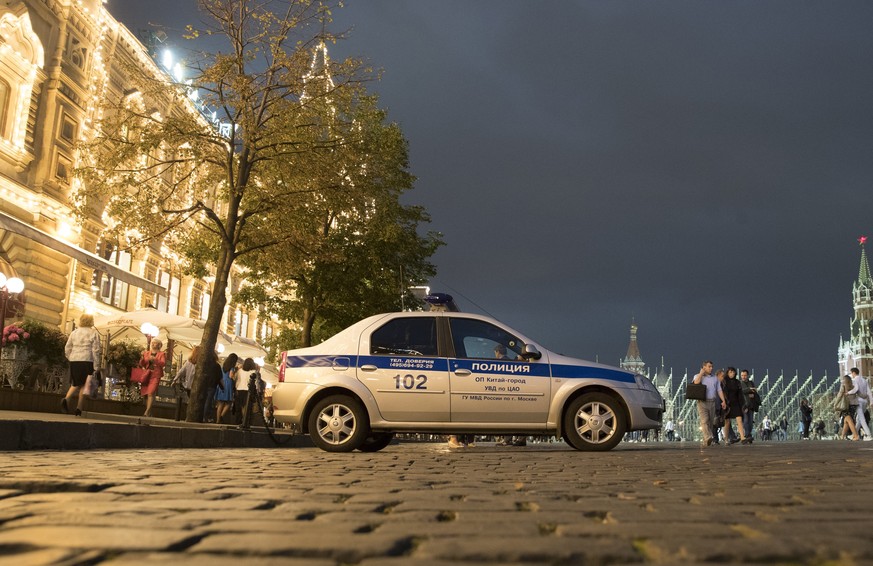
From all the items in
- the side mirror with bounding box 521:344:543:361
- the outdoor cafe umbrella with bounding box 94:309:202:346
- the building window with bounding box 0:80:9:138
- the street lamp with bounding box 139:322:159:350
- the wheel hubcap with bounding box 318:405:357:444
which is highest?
the building window with bounding box 0:80:9:138

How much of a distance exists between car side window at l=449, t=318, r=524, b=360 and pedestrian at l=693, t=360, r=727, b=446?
26.1ft

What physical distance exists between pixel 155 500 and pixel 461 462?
5.41 metres

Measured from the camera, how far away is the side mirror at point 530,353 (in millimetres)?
11602

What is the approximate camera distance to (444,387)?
37.9 feet

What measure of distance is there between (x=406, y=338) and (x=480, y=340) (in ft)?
3.29

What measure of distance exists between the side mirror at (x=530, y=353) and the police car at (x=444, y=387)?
0.03 meters

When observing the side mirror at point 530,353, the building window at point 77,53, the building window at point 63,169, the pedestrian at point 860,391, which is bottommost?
the side mirror at point 530,353

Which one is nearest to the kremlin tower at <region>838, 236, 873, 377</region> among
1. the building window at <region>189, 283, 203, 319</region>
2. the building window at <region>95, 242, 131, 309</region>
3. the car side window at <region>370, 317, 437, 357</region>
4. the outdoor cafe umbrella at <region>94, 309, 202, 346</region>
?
the building window at <region>189, 283, 203, 319</region>

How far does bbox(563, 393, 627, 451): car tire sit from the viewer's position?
11773mm

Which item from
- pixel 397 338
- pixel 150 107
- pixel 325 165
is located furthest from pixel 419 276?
pixel 397 338

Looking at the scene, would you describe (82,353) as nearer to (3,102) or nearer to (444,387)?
(444,387)

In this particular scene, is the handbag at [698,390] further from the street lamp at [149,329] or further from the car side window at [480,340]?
the street lamp at [149,329]

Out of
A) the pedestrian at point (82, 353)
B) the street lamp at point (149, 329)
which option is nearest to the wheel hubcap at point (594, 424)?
the pedestrian at point (82, 353)

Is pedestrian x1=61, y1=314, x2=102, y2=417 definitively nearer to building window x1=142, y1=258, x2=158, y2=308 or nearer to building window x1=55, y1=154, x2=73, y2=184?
building window x1=55, y1=154, x2=73, y2=184
